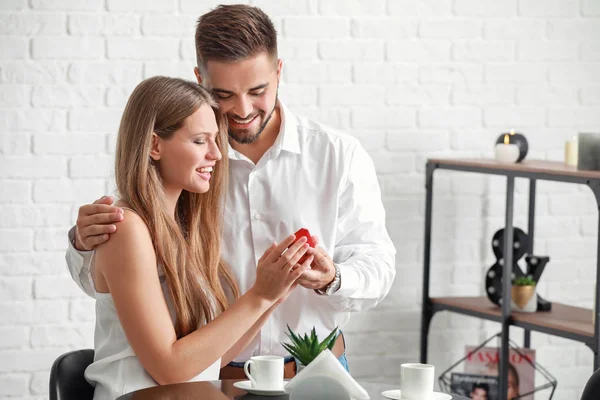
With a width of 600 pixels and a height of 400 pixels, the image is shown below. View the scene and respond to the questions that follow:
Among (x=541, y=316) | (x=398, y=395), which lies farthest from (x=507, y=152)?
(x=398, y=395)

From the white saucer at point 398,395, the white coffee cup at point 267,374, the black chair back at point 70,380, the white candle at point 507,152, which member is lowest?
the black chair back at point 70,380

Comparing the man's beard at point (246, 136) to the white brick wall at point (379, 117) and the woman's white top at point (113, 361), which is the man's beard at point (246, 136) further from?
the white brick wall at point (379, 117)

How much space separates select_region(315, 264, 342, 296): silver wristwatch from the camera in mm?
2152

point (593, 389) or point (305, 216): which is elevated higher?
point (305, 216)

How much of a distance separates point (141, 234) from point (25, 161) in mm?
1234

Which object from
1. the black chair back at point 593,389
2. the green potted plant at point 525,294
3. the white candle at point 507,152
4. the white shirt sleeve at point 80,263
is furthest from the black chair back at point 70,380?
the white candle at point 507,152

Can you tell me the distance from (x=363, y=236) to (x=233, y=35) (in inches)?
24.1

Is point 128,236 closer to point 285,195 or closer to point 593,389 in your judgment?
point 285,195

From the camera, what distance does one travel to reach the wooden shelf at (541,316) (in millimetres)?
2833

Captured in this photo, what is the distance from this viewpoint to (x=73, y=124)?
3023mm

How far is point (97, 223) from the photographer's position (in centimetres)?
191

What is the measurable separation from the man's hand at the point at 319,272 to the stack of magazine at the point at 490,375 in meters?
1.34

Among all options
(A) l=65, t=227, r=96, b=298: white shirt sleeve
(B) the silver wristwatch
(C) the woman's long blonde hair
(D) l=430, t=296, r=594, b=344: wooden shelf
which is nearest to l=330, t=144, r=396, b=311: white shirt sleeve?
(B) the silver wristwatch

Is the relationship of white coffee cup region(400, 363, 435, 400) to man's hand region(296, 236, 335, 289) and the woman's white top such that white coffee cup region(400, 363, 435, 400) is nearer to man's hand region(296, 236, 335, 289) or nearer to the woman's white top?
man's hand region(296, 236, 335, 289)
